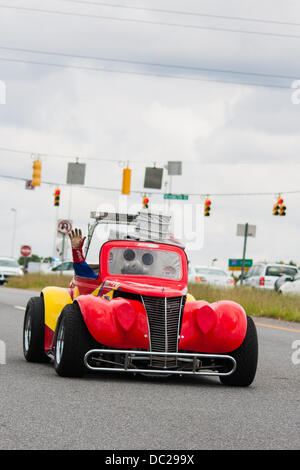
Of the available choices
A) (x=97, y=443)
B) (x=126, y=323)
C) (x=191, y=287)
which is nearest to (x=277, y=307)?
(x=191, y=287)

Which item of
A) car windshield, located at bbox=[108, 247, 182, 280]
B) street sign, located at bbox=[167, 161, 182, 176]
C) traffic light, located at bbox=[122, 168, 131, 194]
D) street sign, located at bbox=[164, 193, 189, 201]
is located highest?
street sign, located at bbox=[167, 161, 182, 176]

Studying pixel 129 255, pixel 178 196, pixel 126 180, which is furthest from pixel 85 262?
pixel 178 196

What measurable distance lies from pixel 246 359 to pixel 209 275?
3036cm

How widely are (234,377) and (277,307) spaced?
1585cm

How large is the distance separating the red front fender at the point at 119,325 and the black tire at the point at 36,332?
64.8 inches

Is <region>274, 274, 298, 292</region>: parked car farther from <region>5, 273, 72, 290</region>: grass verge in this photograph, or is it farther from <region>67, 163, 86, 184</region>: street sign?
<region>67, 163, 86, 184</region>: street sign

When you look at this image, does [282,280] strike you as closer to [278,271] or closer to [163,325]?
[278,271]

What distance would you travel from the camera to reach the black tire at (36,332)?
11391mm

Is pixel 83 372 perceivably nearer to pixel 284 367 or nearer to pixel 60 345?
pixel 60 345

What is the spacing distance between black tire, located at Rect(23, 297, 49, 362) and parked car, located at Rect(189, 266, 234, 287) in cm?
2765

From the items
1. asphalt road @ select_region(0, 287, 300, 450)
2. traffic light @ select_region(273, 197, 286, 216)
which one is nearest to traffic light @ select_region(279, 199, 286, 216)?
traffic light @ select_region(273, 197, 286, 216)

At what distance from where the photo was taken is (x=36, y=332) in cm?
1138

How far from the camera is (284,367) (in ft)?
41.5

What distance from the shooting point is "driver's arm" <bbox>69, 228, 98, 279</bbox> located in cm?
1110
